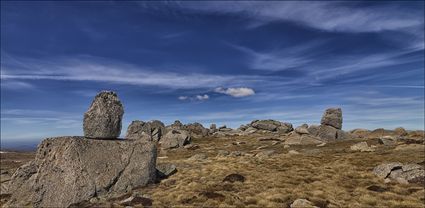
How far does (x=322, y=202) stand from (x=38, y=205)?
1066 inches

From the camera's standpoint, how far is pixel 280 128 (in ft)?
460

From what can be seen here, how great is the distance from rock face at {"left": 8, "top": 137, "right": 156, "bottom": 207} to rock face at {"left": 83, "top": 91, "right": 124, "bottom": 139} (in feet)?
5.02

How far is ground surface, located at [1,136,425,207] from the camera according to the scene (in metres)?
34.1

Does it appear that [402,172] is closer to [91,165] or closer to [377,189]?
[377,189]

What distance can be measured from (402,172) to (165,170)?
93.3 ft

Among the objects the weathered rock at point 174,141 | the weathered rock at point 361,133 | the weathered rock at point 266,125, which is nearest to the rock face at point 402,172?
the weathered rock at point 361,133

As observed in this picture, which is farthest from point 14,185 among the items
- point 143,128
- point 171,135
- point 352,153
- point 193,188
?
point 143,128

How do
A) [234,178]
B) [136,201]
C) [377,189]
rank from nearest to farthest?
[136,201], [377,189], [234,178]

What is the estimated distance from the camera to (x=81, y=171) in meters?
35.5

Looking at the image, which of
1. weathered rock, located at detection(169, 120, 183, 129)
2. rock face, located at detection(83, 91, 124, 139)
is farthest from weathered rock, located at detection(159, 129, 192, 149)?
rock face, located at detection(83, 91, 124, 139)

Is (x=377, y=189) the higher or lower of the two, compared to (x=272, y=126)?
lower

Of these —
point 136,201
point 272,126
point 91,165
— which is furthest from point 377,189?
point 272,126

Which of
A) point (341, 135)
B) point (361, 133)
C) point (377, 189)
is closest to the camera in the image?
point (377, 189)

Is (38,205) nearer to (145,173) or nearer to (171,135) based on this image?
(145,173)
